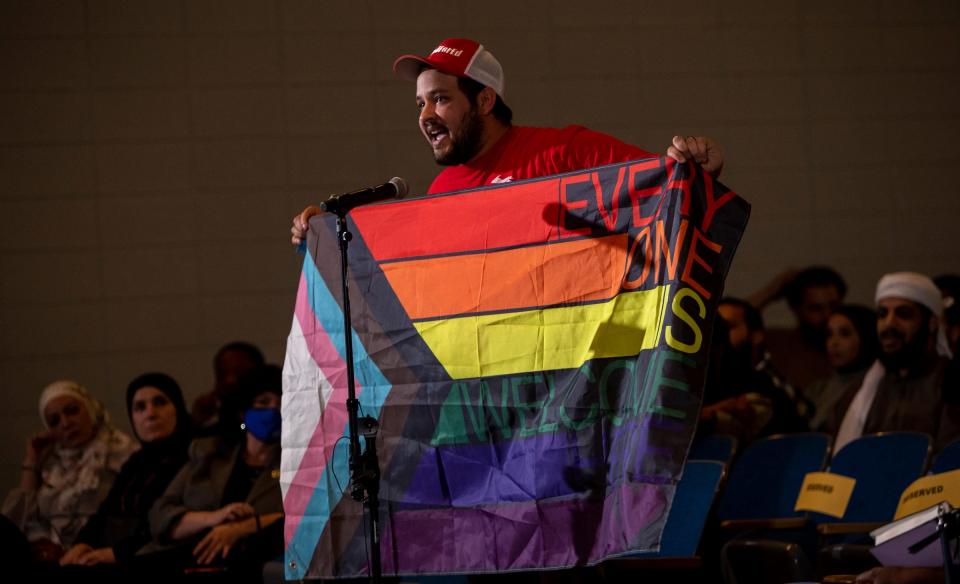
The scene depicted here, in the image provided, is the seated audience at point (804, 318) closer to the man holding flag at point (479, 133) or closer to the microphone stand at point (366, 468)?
the man holding flag at point (479, 133)

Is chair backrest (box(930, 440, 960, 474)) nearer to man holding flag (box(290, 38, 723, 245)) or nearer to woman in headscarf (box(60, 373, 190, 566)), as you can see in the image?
man holding flag (box(290, 38, 723, 245))

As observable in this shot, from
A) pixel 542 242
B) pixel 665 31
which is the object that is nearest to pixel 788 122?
pixel 665 31

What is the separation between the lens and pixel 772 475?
4.13 metres

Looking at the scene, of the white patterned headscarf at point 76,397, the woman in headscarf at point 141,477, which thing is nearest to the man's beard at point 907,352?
the woman in headscarf at point 141,477

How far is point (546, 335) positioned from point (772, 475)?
1.82 metres

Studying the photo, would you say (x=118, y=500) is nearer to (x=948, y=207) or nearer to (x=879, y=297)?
(x=879, y=297)

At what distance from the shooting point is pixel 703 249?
251 cm

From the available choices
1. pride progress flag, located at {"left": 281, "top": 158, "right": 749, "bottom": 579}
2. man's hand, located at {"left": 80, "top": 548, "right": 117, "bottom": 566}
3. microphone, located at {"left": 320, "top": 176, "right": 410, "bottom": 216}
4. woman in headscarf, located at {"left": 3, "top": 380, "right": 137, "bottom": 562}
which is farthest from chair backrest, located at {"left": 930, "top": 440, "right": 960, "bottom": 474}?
woman in headscarf, located at {"left": 3, "top": 380, "right": 137, "bottom": 562}

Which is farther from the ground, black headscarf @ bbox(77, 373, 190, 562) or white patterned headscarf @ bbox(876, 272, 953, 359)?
white patterned headscarf @ bbox(876, 272, 953, 359)

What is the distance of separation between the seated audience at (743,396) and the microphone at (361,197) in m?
2.23

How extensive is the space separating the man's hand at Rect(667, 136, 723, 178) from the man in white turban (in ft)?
6.44

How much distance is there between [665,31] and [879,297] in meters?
2.39

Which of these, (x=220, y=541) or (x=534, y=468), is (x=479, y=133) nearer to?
(x=534, y=468)

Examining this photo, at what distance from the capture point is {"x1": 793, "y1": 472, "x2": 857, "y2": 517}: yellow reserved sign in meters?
3.64
